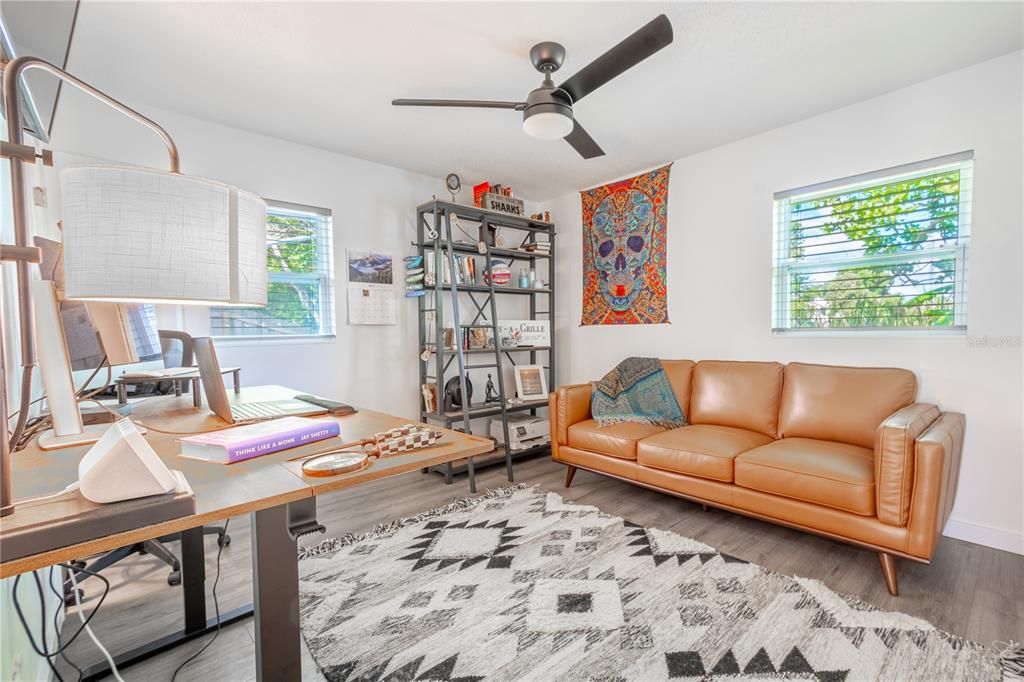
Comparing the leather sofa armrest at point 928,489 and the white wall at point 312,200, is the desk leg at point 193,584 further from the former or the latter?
the leather sofa armrest at point 928,489

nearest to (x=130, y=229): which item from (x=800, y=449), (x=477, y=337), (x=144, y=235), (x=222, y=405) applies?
(x=144, y=235)

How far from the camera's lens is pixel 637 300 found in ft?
11.8

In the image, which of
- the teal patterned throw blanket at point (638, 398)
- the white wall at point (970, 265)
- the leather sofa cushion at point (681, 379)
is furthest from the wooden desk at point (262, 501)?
the white wall at point (970, 265)

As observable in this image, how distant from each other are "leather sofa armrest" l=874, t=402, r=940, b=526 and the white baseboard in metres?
0.91

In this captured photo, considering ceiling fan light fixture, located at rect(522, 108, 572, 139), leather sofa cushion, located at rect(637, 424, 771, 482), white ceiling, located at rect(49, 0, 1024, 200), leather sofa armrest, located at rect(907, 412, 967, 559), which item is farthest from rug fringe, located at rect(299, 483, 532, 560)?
white ceiling, located at rect(49, 0, 1024, 200)

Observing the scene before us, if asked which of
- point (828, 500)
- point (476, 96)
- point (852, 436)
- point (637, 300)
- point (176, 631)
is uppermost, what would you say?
point (476, 96)

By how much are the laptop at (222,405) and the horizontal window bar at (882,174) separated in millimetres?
3000

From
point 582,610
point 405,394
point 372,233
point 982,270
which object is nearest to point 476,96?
point 372,233

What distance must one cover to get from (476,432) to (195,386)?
8.48 ft

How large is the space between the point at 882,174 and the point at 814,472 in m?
1.75

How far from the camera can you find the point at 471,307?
386cm

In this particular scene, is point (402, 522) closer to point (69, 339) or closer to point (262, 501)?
point (69, 339)

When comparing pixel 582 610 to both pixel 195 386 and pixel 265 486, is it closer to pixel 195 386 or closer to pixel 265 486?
pixel 265 486
